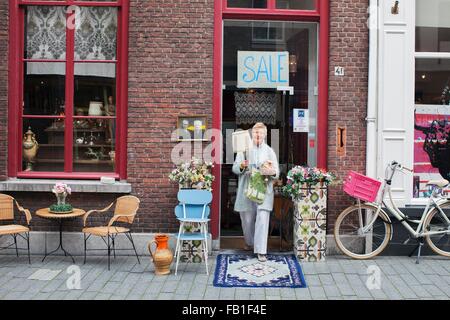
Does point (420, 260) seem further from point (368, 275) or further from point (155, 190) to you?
point (155, 190)

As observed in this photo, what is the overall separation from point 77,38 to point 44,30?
0.52 meters

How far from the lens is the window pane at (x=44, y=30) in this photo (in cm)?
896

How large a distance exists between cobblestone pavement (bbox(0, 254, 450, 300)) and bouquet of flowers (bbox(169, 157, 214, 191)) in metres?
1.12

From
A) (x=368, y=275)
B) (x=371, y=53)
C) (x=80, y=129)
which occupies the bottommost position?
(x=368, y=275)

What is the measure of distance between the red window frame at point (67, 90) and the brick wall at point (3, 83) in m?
0.07

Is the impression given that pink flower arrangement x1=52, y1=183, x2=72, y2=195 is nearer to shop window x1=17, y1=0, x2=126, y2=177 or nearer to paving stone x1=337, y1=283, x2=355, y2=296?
shop window x1=17, y1=0, x2=126, y2=177

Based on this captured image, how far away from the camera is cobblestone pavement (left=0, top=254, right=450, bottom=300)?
22.1ft

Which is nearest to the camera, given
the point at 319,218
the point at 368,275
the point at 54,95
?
the point at 368,275

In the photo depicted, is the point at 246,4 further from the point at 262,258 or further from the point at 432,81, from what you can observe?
the point at 262,258

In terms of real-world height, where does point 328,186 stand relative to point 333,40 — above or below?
below

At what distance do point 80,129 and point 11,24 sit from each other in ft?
6.12

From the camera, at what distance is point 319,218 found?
829cm

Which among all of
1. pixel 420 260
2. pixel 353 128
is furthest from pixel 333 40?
pixel 420 260

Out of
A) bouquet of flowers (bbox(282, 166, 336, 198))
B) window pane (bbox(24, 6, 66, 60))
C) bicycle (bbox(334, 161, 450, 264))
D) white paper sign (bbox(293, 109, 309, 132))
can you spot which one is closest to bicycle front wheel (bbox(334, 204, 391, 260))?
bicycle (bbox(334, 161, 450, 264))
